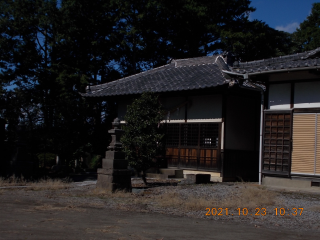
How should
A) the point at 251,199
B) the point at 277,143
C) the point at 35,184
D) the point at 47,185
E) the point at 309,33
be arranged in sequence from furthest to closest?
the point at 309,33 < the point at 35,184 < the point at 47,185 < the point at 277,143 < the point at 251,199

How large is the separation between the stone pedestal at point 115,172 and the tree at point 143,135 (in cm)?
140

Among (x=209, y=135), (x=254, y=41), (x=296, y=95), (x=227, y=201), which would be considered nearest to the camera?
(x=227, y=201)

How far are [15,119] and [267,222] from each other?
17.5 m

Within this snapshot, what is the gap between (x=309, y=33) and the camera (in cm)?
3447

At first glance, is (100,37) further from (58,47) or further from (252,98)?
(252,98)

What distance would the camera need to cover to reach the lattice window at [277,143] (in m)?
12.9

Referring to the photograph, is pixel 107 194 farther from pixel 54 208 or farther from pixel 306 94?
pixel 306 94

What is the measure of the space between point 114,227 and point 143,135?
715 centimetres

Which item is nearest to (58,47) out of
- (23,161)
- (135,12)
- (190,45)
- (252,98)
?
(135,12)

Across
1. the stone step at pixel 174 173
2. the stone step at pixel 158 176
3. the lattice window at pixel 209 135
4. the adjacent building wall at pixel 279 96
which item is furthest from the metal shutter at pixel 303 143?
the stone step at pixel 158 176

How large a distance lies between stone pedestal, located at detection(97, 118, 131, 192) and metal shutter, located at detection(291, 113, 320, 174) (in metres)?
5.53

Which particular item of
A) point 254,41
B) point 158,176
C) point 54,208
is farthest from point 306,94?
point 254,41

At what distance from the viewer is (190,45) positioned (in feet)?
100.0

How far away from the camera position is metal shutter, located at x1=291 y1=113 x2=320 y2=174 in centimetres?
1231
